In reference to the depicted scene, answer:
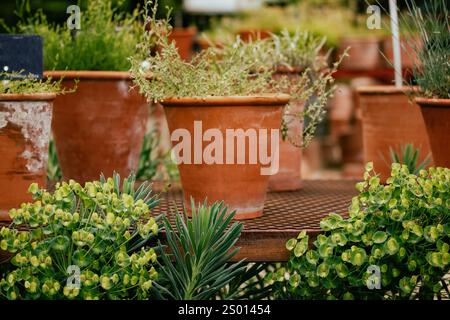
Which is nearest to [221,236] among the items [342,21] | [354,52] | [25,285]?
[25,285]

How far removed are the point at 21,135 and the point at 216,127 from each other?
0.52 metres

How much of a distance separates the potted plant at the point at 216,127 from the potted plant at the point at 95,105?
15.1 inches

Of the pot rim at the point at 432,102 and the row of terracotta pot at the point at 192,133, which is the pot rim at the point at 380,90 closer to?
the pot rim at the point at 432,102

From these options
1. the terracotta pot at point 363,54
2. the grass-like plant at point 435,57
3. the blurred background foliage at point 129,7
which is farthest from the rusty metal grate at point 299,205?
the blurred background foliage at point 129,7

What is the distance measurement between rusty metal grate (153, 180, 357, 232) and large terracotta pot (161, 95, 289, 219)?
82mm

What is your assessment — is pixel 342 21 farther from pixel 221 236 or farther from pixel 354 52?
pixel 221 236

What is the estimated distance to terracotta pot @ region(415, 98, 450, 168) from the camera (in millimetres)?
2324

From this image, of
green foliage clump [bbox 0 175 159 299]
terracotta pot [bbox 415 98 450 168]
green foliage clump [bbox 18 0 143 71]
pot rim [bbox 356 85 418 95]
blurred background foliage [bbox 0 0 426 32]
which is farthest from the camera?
blurred background foliage [bbox 0 0 426 32]

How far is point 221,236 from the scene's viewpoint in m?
2.05

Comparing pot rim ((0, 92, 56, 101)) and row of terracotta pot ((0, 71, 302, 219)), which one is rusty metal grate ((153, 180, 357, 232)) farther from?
pot rim ((0, 92, 56, 101))

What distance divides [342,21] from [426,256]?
542 centimetres

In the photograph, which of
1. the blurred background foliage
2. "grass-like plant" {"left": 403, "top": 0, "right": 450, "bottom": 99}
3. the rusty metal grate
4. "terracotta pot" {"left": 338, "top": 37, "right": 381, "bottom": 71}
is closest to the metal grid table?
the rusty metal grate

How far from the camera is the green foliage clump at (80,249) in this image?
192 cm

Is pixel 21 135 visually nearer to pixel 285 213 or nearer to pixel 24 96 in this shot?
pixel 24 96
